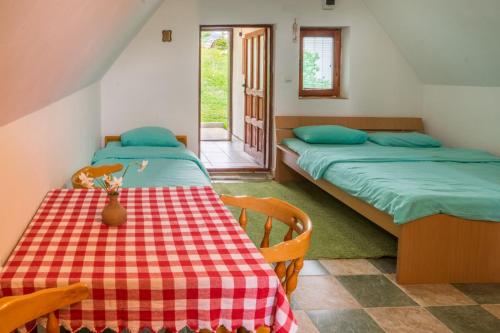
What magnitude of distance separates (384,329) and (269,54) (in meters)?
4.25

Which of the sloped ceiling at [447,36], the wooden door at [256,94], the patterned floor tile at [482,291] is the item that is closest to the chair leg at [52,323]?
the patterned floor tile at [482,291]

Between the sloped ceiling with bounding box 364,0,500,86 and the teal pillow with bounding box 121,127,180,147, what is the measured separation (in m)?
2.58

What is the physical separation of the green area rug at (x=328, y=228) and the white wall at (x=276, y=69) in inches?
37.9

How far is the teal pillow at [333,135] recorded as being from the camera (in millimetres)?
6098

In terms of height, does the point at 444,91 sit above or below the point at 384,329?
Answer: above

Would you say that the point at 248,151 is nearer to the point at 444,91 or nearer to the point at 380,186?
the point at 444,91

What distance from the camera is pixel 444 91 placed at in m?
6.43

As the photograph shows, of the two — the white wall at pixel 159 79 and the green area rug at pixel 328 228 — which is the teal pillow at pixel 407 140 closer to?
the green area rug at pixel 328 228


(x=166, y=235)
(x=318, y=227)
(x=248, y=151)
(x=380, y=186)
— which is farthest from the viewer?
(x=248, y=151)

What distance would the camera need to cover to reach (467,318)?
3148 mm

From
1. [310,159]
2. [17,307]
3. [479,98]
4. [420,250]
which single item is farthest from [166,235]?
[479,98]

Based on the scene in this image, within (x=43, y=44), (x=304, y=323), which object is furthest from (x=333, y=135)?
(x=43, y=44)

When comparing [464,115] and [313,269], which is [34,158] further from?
[464,115]

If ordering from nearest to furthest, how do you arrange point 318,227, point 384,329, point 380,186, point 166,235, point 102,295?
point 102,295
point 166,235
point 384,329
point 380,186
point 318,227
